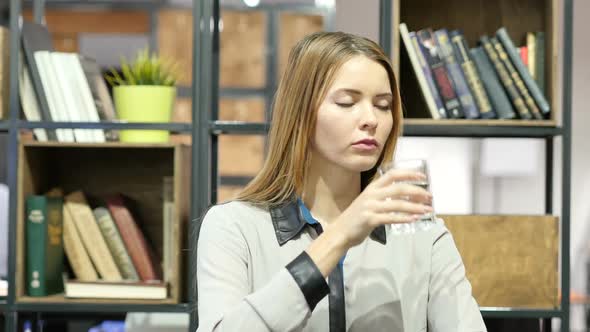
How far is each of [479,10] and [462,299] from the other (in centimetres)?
127

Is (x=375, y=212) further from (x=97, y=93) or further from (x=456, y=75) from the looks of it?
(x=97, y=93)

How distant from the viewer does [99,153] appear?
8.52 feet

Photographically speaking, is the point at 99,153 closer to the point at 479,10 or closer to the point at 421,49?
the point at 421,49

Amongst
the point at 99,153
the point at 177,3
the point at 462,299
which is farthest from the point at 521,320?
the point at 177,3

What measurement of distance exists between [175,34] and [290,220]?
4150mm

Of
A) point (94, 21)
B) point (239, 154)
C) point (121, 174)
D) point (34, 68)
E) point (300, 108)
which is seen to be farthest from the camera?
point (94, 21)

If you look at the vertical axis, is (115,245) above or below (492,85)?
below

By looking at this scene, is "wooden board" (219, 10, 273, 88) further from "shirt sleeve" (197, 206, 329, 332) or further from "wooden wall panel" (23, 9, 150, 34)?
"shirt sleeve" (197, 206, 329, 332)

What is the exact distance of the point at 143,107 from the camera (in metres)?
2.32

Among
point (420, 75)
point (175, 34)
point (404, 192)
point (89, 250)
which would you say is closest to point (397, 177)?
point (404, 192)

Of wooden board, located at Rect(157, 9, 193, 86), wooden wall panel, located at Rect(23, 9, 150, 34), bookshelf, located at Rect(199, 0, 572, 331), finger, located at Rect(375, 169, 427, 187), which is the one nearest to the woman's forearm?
finger, located at Rect(375, 169, 427, 187)

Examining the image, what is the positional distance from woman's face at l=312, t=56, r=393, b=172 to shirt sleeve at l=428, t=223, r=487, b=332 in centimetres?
23

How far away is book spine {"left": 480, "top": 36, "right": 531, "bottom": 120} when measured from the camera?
2.19 m

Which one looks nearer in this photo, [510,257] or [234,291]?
[234,291]
